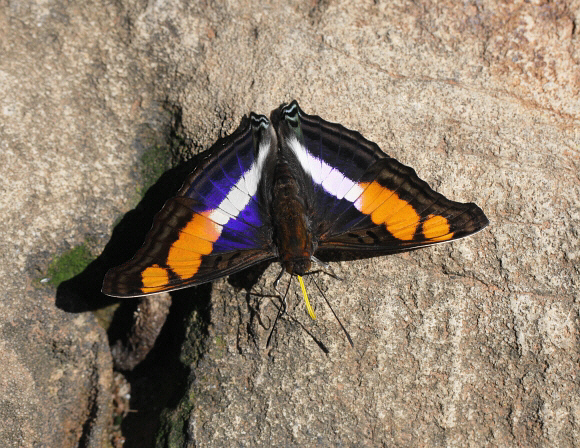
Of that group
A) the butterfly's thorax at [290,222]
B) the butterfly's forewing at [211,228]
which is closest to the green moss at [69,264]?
the butterfly's forewing at [211,228]

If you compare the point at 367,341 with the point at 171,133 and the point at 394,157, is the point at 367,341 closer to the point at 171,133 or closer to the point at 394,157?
the point at 394,157

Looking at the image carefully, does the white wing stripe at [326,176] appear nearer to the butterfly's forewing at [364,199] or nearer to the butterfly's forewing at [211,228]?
the butterfly's forewing at [364,199]

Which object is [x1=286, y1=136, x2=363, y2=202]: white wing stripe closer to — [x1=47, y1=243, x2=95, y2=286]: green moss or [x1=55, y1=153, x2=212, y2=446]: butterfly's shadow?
[x1=55, y1=153, x2=212, y2=446]: butterfly's shadow

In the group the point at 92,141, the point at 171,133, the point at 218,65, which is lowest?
the point at 92,141

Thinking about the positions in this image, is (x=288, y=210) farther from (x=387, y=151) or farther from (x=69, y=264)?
(x=69, y=264)

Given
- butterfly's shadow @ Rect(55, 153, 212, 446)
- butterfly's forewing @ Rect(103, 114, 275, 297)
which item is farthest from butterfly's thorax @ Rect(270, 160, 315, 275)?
butterfly's shadow @ Rect(55, 153, 212, 446)

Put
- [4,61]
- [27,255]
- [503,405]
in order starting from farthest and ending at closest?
1. [4,61]
2. [27,255]
3. [503,405]

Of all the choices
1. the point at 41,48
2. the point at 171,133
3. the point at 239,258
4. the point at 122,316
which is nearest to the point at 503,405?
the point at 239,258
